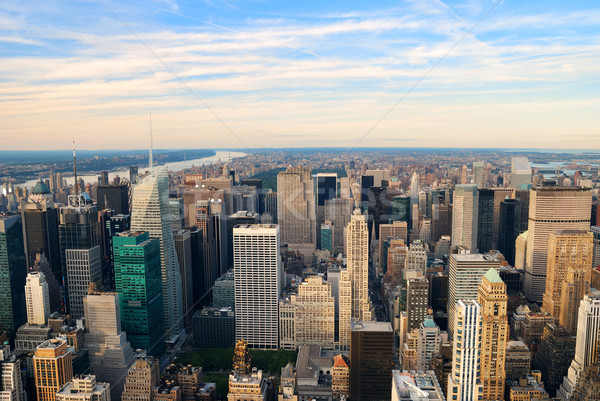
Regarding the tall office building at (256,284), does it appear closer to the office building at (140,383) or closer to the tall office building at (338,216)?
the office building at (140,383)

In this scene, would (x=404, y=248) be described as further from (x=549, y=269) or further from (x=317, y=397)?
(x=317, y=397)

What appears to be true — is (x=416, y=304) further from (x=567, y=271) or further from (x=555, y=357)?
(x=567, y=271)

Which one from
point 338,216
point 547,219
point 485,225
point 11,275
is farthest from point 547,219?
point 11,275

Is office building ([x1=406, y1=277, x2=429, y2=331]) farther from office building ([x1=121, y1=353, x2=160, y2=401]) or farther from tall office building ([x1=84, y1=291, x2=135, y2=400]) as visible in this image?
tall office building ([x1=84, y1=291, x2=135, y2=400])

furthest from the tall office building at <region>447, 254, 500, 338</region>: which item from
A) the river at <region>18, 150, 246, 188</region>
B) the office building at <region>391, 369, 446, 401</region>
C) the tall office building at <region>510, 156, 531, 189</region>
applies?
the river at <region>18, 150, 246, 188</region>

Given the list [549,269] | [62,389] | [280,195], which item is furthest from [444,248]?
[62,389]
